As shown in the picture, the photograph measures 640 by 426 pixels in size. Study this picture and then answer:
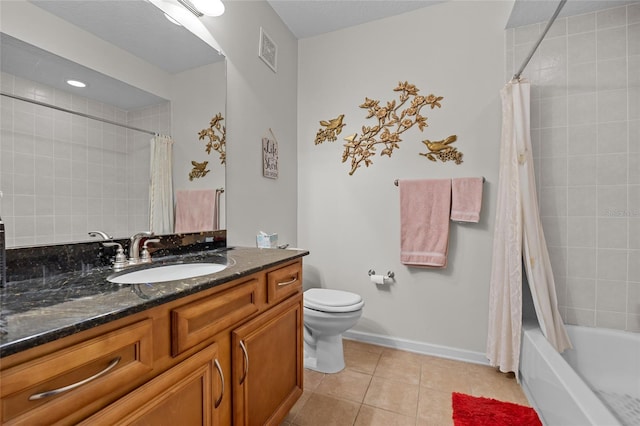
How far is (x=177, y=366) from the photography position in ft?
2.64

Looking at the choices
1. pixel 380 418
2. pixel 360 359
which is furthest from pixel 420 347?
pixel 380 418

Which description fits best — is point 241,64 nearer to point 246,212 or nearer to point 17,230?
point 246,212

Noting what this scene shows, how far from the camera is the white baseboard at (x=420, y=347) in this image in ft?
7.06

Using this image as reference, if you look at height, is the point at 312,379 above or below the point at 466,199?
below

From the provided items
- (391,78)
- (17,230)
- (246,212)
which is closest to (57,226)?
(17,230)

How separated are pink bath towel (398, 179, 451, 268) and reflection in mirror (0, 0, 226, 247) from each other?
1.54m

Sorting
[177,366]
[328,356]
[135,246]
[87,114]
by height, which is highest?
[87,114]

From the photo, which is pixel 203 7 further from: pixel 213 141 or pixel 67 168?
pixel 67 168

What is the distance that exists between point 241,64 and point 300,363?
73.2 inches

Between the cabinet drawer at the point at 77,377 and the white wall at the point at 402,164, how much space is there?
1.94 m

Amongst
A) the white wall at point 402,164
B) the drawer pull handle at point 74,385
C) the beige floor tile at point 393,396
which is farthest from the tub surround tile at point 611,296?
the drawer pull handle at point 74,385

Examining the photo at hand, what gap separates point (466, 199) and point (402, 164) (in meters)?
0.54

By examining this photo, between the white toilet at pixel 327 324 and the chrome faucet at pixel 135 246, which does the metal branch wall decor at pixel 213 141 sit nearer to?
the chrome faucet at pixel 135 246

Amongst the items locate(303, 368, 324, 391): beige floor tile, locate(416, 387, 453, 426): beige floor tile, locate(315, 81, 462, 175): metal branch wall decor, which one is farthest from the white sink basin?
locate(315, 81, 462, 175): metal branch wall decor
